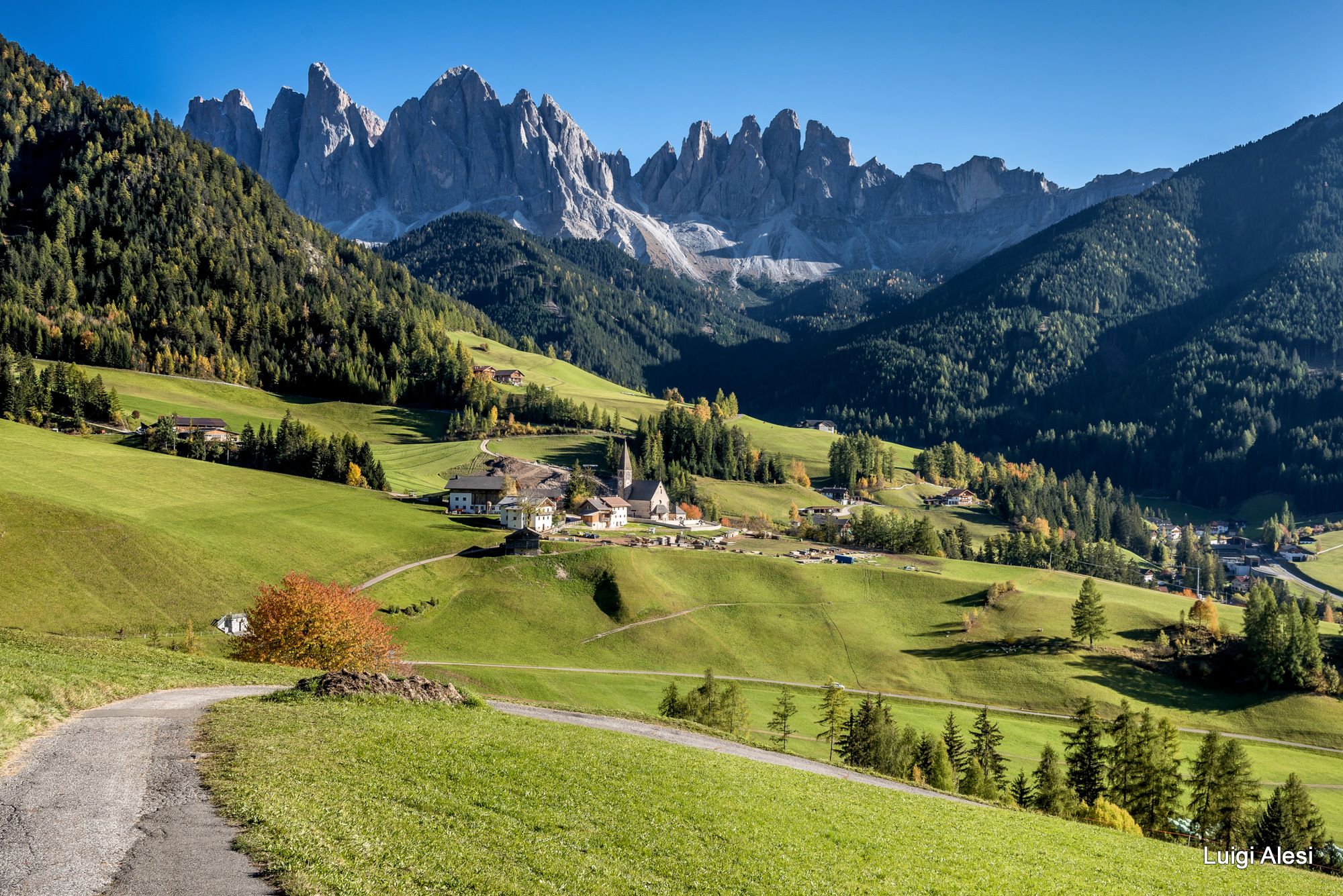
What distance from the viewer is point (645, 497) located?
159625mm

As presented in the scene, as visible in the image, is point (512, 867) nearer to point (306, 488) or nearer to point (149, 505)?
point (149, 505)

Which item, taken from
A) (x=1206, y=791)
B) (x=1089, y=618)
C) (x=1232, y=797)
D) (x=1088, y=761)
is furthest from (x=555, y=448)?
(x=1232, y=797)

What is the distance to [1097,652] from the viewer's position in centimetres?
10150

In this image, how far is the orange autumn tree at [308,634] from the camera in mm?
59812

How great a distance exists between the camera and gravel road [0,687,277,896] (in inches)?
584

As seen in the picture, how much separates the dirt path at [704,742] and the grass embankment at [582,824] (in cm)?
462

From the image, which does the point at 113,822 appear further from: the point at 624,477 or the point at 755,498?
the point at 755,498

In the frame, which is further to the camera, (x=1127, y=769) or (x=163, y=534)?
(x=163, y=534)

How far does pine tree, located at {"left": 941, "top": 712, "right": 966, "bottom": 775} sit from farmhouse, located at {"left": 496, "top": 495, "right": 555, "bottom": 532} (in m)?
73.4

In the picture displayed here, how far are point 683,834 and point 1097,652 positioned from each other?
98.7 m

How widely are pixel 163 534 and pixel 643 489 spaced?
299 ft

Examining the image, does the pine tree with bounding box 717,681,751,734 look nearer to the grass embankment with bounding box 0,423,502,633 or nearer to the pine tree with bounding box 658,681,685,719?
the pine tree with bounding box 658,681,685,719

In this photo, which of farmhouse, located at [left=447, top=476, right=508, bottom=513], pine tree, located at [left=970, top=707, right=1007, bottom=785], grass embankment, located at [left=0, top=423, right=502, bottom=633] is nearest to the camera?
pine tree, located at [left=970, top=707, right=1007, bottom=785]

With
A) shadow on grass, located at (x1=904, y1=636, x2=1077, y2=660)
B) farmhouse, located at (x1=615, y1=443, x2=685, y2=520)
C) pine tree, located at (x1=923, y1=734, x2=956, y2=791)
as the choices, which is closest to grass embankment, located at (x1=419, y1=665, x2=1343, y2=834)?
pine tree, located at (x1=923, y1=734, x2=956, y2=791)
